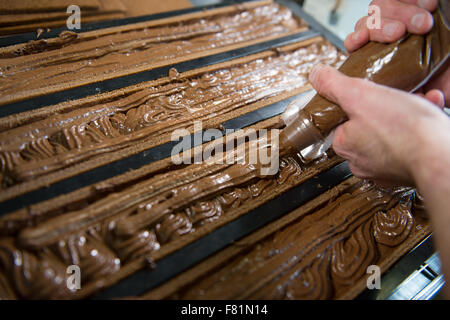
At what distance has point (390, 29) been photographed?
73.2 inches

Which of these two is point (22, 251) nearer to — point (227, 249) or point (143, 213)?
point (143, 213)

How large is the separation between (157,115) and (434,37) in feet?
6.44

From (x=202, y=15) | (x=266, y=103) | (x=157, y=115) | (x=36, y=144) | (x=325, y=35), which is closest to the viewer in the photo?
(x=36, y=144)

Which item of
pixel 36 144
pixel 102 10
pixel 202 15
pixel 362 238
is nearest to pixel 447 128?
pixel 362 238

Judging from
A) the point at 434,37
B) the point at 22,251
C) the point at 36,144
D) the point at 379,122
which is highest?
the point at 434,37

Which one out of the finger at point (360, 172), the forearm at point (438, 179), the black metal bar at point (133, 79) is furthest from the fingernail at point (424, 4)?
the black metal bar at point (133, 79)

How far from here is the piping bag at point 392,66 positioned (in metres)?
1.80

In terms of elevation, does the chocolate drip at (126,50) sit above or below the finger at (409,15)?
below

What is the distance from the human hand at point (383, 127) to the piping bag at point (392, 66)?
93 millimetres

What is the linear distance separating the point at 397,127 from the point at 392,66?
48 centimetres

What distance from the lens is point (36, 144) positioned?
194cm

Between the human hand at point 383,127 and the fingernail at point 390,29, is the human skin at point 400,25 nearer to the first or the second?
the fingernail at point 390,29

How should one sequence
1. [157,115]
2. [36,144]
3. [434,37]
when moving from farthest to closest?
[157,115] → [36,144] → [434,37]

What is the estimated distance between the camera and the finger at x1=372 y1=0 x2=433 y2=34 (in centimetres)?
178
